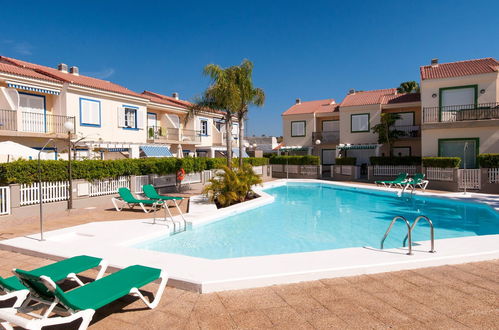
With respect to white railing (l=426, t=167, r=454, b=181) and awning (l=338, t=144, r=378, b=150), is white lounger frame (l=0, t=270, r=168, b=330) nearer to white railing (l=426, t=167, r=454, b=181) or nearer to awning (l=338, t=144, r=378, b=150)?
white railing (l=426, t=167, r=454, b=181)

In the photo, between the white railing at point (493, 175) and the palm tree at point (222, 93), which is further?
the palm tree at point (222, 93)

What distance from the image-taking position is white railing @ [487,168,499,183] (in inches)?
733

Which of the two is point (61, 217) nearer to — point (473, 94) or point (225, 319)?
point (225, 319)

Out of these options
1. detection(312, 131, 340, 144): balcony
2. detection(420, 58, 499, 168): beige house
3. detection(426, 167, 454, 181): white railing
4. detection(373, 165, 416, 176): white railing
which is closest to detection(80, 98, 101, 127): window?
detection(373, 165, 416, 176): white railing

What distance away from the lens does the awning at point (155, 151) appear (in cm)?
2597

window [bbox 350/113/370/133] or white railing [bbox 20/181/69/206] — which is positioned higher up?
window [bbox 350/113/370/133]

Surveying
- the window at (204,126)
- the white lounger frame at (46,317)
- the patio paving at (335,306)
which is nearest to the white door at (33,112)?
the window at (204,126)

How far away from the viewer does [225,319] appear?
429 cm

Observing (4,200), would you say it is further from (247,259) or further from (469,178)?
(469,178)

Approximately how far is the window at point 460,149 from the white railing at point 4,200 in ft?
85.5

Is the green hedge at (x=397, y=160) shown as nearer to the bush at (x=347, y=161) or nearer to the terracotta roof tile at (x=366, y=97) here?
the bush at (x=347, y=161)

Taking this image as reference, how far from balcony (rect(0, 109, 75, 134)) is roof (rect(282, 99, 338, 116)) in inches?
981

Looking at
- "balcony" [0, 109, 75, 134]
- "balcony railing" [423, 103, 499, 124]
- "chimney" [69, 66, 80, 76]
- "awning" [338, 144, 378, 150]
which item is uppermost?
"chimney" [69, 66, 80, 76]

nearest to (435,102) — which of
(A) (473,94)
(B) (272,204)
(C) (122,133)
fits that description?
(A) (473,94)
